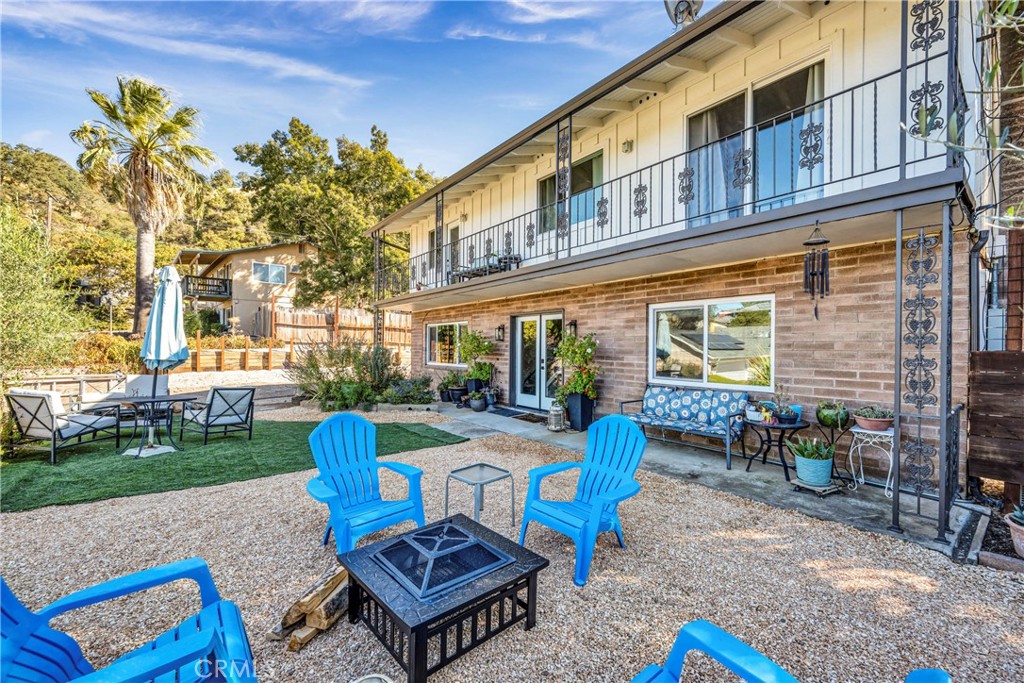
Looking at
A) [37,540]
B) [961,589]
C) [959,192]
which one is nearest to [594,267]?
[959,192]

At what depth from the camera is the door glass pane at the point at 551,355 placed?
9.45 meters

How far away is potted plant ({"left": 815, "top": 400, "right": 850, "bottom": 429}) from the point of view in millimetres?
5039

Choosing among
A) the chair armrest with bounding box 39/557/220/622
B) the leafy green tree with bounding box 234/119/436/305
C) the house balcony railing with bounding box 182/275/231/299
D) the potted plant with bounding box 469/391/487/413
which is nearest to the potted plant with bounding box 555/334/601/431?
the potted plant with bounding box 469/391/487/413

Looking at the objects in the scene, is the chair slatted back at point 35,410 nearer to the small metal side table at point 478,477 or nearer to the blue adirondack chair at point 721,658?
the small metal side table at point 478,477

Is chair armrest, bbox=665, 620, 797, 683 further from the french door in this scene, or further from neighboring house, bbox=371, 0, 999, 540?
the french door

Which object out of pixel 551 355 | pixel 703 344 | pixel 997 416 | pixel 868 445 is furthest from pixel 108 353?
pixel 997 416

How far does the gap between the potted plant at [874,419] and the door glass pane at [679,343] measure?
2.30m

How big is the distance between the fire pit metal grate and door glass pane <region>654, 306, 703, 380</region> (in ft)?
17.7

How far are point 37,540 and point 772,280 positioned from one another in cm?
846

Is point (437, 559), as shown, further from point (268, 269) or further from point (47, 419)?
point (268, 269)

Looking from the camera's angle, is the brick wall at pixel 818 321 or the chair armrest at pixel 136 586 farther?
the brick wall at pixel 818 321

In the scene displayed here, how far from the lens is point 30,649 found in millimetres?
1636

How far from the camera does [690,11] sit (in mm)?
6953

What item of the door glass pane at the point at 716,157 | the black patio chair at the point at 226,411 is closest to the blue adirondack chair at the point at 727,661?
the door glass pane at the point at 716,157
